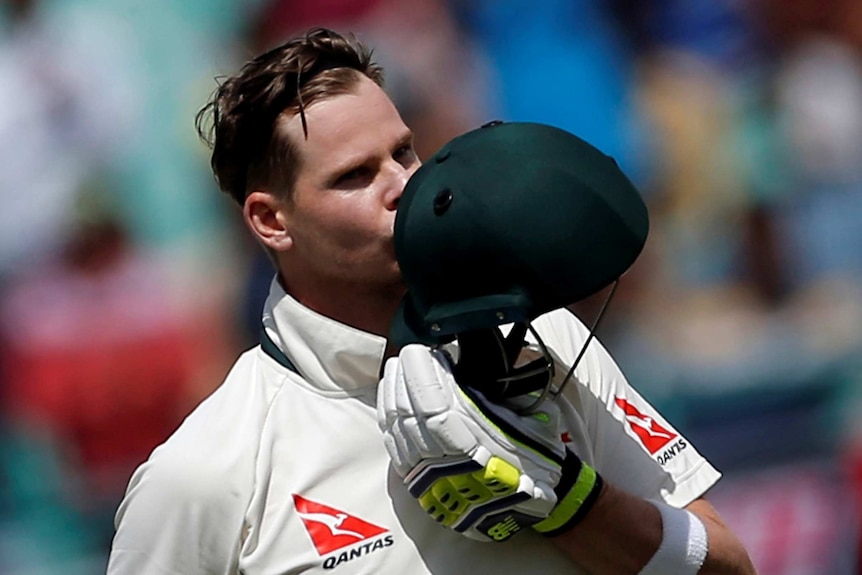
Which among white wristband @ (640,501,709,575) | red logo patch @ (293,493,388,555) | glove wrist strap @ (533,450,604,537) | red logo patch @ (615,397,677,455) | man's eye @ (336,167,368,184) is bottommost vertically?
white wristband @ (640,501,709,575)

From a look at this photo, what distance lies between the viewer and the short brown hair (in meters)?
1.66

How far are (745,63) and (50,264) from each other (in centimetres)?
165

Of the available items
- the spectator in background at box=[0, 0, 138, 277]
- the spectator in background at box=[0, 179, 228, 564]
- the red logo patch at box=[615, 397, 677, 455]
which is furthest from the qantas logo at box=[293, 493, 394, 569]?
the spectator in background at box=[0, 0, 138, 277]

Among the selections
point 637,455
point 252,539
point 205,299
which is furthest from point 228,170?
point 205,299

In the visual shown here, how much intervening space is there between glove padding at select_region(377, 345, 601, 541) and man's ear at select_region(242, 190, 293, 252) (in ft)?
1.05

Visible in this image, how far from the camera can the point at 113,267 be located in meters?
2.87

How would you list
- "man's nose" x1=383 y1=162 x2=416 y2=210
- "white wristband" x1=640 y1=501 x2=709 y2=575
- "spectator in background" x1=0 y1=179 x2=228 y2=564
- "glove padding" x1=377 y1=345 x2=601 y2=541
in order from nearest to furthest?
"glove padding" x1=377 y1=345 x2=601 y2=541 → "white wristband" x1=640 y1=501 x2=709 y2=575 → "man's nose" x1=383 y1=162 x2=416 y2=210 → "spectator in background" x1=0 y1=179 x2=228 y2=564

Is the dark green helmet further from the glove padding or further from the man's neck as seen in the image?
the man's neck

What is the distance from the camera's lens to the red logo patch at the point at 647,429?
1664 millimetres

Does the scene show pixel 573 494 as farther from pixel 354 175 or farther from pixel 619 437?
pixel 354 175

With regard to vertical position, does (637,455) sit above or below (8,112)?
below

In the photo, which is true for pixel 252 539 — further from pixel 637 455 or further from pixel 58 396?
pixel 58 396

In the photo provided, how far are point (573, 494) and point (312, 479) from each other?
0.32 m

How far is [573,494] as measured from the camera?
4.63 ft
